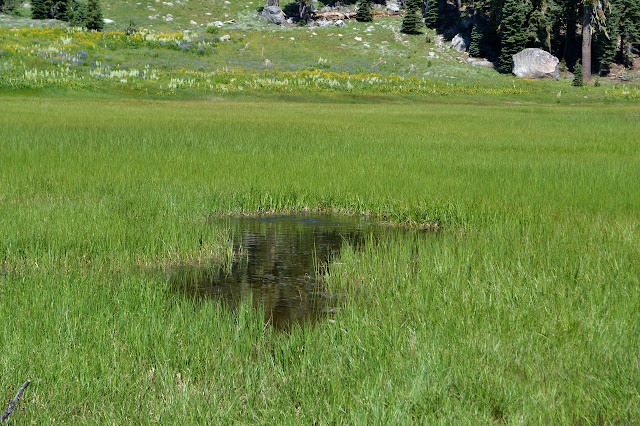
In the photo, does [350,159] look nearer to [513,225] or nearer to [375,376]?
[513,225]

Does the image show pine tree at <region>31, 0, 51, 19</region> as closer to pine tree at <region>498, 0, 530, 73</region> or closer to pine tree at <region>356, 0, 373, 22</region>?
pine tree at <region>356, 0, 373, 22</region>

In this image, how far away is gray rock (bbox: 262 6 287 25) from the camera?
78562mm

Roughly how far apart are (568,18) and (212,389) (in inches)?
2744

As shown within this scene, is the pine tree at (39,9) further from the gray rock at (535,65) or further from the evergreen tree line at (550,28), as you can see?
the gray rock at (535,65)

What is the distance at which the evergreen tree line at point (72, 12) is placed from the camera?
6881cm

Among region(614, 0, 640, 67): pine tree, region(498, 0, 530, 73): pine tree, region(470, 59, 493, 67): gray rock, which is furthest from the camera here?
region(614, 0, 640, 67): pine tree

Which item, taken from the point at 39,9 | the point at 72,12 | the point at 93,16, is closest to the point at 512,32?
the point at 93,16

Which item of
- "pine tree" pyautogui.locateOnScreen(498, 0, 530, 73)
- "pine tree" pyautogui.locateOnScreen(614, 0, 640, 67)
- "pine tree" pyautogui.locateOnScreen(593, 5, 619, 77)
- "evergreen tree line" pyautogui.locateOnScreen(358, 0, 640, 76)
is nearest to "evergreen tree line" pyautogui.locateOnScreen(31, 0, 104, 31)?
"evergreen tree line" pyautogui.locateOnScreen(358, 0, 640, 76)

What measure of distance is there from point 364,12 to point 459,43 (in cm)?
1432

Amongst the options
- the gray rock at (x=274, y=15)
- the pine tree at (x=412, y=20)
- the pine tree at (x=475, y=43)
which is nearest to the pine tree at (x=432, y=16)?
the pine tree at (x=412, y=20)

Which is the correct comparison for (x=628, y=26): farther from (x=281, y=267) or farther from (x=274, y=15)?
(x=281, y=267)

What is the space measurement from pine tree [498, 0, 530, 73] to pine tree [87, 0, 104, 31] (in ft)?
132

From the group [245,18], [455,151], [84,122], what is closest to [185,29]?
[245,18]

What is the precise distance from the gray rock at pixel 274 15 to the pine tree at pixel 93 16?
1894 centimetres
